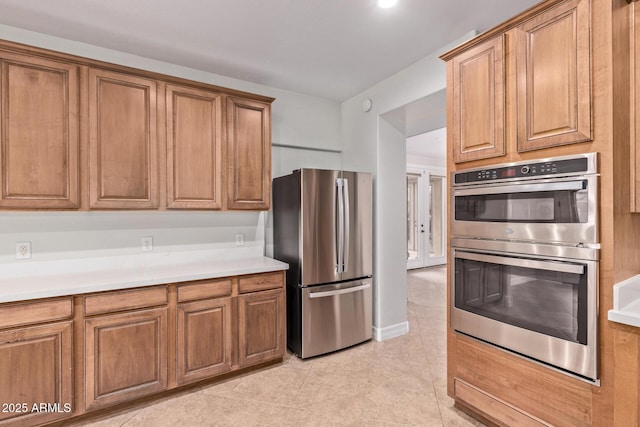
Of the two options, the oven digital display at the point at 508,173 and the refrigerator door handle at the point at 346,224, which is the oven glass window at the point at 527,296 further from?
the refrigerator door handle at the point at 346,224

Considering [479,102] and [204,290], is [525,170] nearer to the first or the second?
[479,102]

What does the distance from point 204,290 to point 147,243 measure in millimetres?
787

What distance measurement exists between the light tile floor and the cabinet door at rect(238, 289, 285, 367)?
0.56ft

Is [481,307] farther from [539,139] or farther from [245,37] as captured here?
[245,37]

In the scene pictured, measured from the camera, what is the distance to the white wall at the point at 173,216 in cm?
232

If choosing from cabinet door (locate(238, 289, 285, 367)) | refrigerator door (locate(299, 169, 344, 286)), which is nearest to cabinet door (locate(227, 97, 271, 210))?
refrigerator door (locate(299, 169, 344, 286))

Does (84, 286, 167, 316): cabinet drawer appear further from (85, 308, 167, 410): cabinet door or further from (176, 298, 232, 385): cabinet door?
(176, 298, 232, 385): cabinet door

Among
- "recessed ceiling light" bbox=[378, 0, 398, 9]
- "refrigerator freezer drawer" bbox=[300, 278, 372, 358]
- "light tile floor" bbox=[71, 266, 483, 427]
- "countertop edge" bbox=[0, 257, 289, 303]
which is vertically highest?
"recessed ceiling light" bbox=[378, 0, 398, 9]

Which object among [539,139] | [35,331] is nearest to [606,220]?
[539,139]

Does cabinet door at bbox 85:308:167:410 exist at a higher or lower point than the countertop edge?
lower

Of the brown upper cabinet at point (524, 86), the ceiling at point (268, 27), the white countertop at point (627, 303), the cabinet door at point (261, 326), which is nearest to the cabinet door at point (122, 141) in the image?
the ceiling at point (268, 27)

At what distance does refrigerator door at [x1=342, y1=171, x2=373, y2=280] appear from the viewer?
3.06 meters

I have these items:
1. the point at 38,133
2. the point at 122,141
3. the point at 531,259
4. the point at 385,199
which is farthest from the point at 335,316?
the point at 38,133

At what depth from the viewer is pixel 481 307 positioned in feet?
6.25
